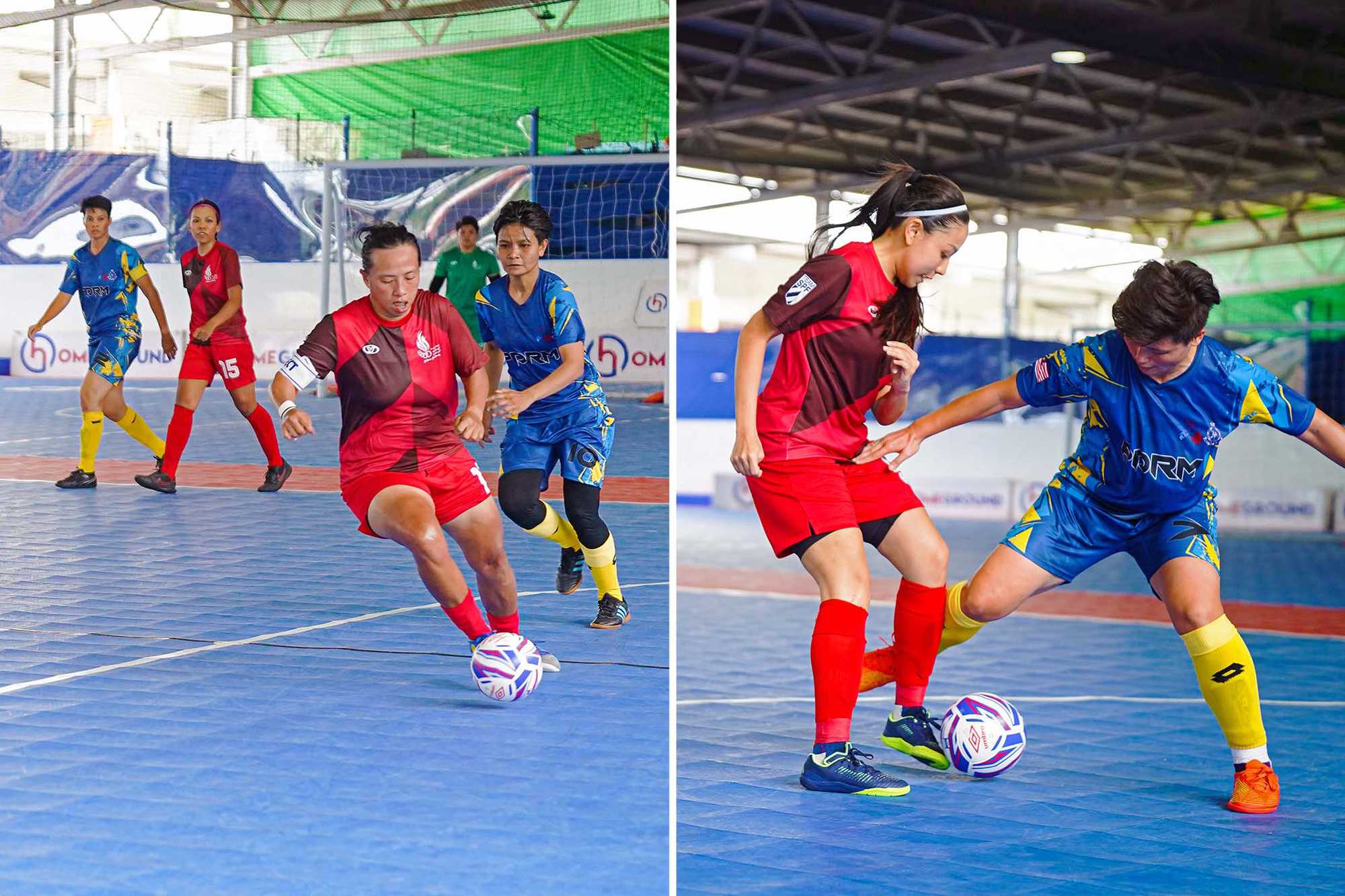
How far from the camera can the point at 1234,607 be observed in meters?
7.56

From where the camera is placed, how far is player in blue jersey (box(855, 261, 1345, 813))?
3236mm


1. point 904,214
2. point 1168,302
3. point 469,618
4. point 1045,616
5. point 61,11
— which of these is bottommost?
point 1045,616

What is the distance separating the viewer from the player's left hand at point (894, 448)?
3391 mm

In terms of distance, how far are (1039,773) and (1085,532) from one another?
693mm

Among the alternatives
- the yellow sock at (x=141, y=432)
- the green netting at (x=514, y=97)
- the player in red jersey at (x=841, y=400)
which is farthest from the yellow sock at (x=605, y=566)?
the green netting at (x=514, y=97)

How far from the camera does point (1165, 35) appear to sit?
1060 cm

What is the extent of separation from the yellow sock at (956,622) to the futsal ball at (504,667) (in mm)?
1195

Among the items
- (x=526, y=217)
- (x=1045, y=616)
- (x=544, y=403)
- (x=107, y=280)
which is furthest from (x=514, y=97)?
(x=526, y=217)

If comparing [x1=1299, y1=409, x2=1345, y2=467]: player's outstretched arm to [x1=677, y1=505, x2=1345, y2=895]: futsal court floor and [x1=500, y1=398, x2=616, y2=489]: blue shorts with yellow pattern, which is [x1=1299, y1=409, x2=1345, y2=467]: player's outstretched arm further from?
[x1=500, y1=398, x2=616, y2=489]: blue shorts with yellow pattern

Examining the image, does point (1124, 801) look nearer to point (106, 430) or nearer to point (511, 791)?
point (511, 791)

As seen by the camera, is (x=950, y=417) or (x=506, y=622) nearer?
(x=950, y=417)

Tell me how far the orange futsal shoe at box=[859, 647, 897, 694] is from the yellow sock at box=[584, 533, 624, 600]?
4.70 ft

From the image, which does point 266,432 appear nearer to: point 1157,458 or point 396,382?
point 396,382

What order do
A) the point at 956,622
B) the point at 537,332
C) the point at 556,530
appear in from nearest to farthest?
the point at 956,622, the point at 537,332, the point at 556,530
